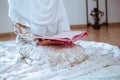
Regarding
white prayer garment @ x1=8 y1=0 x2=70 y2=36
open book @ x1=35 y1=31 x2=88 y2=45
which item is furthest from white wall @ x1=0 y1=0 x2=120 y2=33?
open book @ x1=35 y1=31 x2=88 y2=45

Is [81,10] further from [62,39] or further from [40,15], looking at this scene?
[62,39]

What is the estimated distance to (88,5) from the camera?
402cm

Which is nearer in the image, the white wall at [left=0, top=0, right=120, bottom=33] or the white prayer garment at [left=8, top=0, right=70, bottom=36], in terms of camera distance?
the white prayer garment at [left=8, top=0, right=70, bottom=36]

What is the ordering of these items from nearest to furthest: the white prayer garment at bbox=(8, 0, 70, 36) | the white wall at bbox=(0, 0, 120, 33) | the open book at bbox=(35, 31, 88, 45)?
the open book at bbox=(35, 31, 88, 45) → the white prayer garment at bbox=(8, 0, 70, 36) → the white wall at bbox=(0, 0, 120, 33)

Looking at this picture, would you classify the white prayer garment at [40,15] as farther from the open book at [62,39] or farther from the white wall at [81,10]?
the white wall at [81,10]

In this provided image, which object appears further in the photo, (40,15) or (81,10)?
(81,10)

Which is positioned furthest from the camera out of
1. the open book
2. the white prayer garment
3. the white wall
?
the white wall

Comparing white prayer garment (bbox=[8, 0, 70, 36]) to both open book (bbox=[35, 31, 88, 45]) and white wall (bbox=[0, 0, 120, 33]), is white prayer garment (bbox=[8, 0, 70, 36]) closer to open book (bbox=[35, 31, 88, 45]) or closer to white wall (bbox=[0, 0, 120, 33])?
open book (bbox=[35, 31, 88, 45])

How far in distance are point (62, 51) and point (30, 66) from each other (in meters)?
0.28

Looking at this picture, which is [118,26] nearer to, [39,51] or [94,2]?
[94,2]

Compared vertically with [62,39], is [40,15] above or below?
above

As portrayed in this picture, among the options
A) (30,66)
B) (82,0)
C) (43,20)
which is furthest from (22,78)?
(82,0)

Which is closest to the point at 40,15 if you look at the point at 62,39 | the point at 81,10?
the point at 62,39

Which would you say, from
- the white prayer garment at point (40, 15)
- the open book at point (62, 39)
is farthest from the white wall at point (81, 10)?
the open book at point (62, 39)
